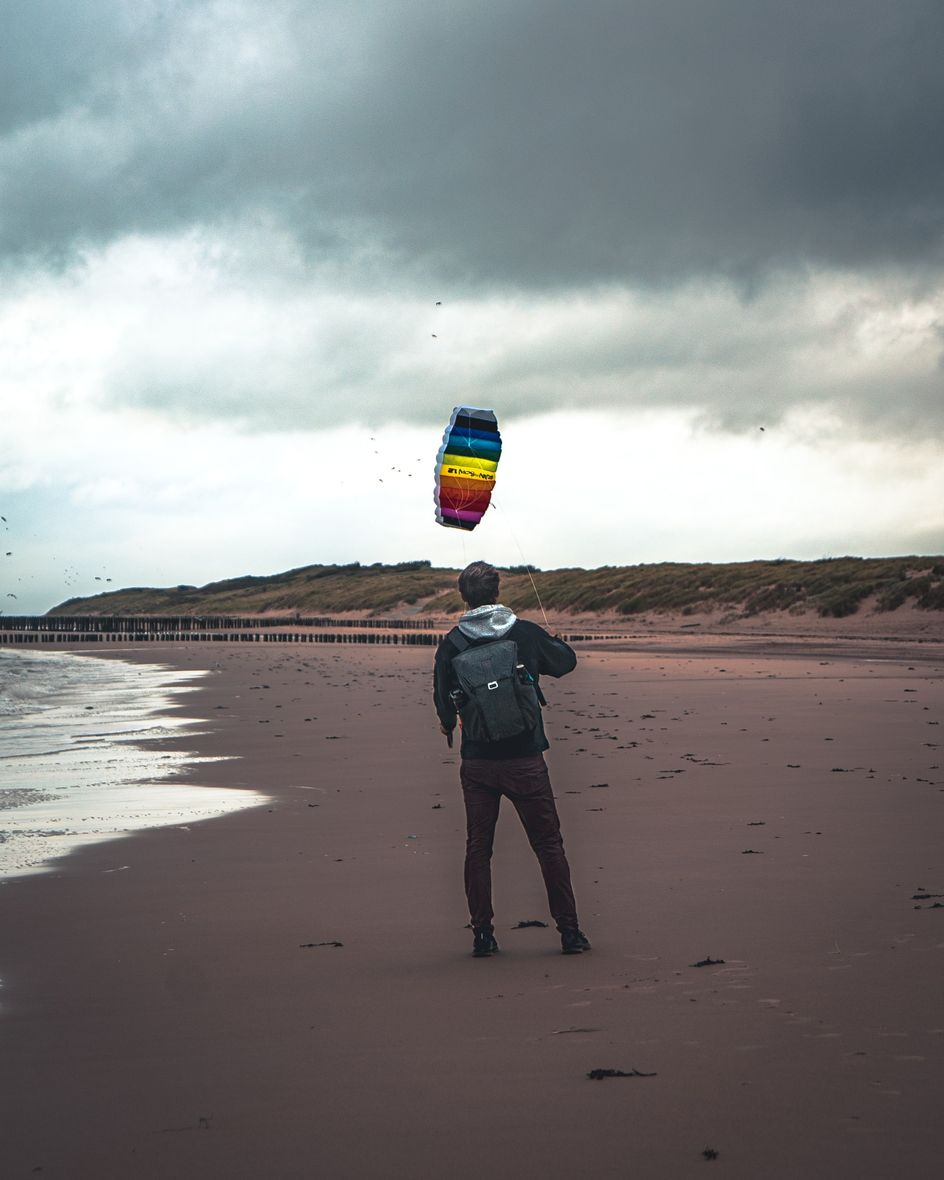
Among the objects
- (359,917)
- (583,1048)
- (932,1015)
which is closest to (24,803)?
(359,917)

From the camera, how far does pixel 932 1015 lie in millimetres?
4758

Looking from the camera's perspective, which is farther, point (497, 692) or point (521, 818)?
point (521, 818)

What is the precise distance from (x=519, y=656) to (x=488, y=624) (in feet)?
0.73

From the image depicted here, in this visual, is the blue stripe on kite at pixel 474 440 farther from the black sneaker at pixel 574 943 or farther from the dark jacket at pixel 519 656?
the black sneaker at pixel 574 943

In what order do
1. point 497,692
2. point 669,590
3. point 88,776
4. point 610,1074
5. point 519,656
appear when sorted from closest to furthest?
point 610,1074 → point 497,692 → point 519,656 → point 88,776 → point 669,590

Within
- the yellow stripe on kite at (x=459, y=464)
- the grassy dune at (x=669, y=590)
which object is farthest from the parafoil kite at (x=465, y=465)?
the grassy dune at (x=669, y=590)

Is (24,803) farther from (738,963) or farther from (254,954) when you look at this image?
(738,963)

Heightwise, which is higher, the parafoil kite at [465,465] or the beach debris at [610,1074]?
the parafoil kite at [465,465]

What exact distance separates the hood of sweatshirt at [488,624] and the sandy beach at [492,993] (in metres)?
1.58

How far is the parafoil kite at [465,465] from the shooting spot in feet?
63.5

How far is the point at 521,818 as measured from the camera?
622 centimetres

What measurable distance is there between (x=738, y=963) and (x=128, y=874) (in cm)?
424

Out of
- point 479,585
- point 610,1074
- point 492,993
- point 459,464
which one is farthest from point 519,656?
point 459,464

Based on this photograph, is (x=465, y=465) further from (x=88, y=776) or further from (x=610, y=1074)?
(x=610, y=1074)
